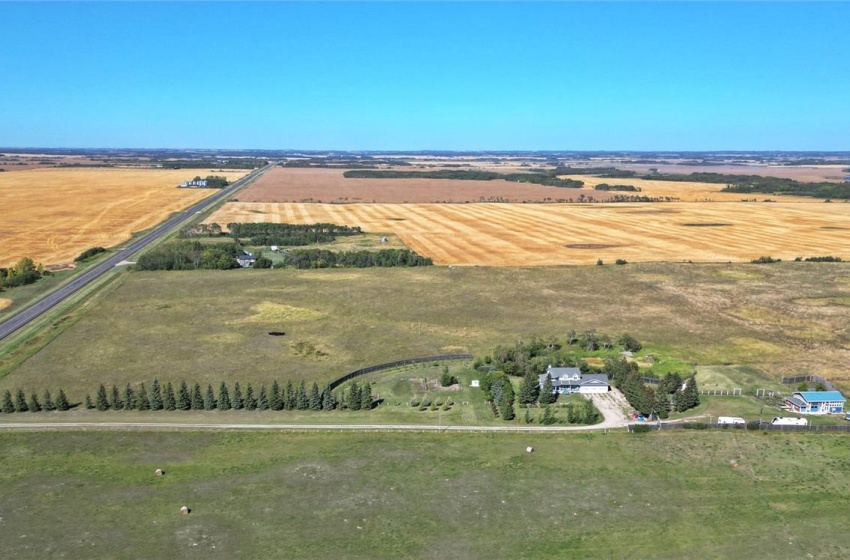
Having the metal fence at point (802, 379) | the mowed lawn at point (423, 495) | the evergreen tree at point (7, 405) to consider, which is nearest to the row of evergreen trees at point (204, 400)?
the evergreen tree at point (7, 405)

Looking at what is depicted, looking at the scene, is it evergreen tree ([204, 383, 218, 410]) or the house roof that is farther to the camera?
evergreen tree ([204, 383, 218, 410])

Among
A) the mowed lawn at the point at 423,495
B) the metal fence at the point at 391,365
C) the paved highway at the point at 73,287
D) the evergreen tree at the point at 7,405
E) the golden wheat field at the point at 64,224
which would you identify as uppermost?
the golden wheat field at the point at 64,224

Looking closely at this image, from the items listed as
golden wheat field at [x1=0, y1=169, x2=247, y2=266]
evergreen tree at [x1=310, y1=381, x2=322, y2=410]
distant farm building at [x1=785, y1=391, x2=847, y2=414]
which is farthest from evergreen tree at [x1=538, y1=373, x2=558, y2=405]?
golden wheat field at [x1=0, y1=169, x2=247, y2=266]

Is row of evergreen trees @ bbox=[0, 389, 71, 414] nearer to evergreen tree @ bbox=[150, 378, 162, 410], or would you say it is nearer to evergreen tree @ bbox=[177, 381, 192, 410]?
evergreen tree @ bbox=[150, 378, 162, 410]

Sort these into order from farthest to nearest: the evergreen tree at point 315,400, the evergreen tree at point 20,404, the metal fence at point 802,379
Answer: the metal fence at point 802,379 → the evergreen tree at point 315,400 → the evergreen tree at point 20,404

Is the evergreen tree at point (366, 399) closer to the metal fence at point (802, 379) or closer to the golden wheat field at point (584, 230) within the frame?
the metal fence at point (802, 379)

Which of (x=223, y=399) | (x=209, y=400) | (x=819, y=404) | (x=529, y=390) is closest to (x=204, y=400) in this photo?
(x=209, y=400)
